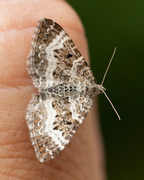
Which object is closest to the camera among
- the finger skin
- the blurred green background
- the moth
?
the finger skin

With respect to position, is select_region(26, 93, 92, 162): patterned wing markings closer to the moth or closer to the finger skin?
the moth

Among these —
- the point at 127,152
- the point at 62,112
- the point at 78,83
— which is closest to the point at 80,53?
the point at 78,83

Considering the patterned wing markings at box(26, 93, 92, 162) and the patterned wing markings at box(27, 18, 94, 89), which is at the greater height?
the patterned wing markings at box(27, 18, 94, 89)

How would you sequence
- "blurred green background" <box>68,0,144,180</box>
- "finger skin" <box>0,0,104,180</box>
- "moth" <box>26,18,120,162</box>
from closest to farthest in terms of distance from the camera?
1. "finger skin" <box>0,0,104,180</box>
2. "moth" <box>26,18,120,162</box>
3. "blurred green background" <box>68,0,144,180</box>

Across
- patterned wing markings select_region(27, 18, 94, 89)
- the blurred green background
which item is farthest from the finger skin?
the blurred green background

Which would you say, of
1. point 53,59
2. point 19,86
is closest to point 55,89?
point 53,59

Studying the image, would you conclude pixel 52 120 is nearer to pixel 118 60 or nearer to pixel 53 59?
pixel 53 59
